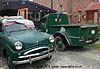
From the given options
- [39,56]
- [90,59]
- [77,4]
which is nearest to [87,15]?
[77,4]

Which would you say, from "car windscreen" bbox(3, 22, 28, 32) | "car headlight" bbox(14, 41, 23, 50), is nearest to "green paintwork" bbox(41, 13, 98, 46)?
"car windscreen" bbox(3, 22, 28, 32)

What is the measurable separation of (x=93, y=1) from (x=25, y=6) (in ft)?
42.5

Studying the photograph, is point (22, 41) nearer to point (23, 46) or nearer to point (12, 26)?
point (23, 46)

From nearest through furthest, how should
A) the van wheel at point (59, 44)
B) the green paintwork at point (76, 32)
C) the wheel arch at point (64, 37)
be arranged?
the green paintwork at point (76, 32), the wheel arch at point (64, 37), the van wheel at point (59, 44)

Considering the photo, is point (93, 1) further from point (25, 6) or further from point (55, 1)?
point (25, 6)

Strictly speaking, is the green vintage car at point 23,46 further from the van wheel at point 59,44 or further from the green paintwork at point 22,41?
the van wheel at point 59,44

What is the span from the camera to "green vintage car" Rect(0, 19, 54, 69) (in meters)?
6.11

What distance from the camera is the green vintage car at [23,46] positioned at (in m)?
6.11

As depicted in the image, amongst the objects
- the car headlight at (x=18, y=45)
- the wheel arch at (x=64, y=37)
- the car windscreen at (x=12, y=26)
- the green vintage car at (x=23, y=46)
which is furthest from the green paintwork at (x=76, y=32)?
the car headlight at (x=18, y=45)

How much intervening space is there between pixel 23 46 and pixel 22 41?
0.59ft

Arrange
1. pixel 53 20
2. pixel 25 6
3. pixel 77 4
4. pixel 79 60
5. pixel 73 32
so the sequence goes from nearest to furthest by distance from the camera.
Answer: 1. pixel 79 60
2. pixel 73 32
3. pixel 53 20
4. pixel 25 6
5. pixel 77 4

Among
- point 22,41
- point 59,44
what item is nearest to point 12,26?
point 22,41

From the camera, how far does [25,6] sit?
19406mm

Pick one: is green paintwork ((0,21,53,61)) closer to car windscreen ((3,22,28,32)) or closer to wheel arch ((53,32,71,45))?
car windscreen ((3,22,28,32))
